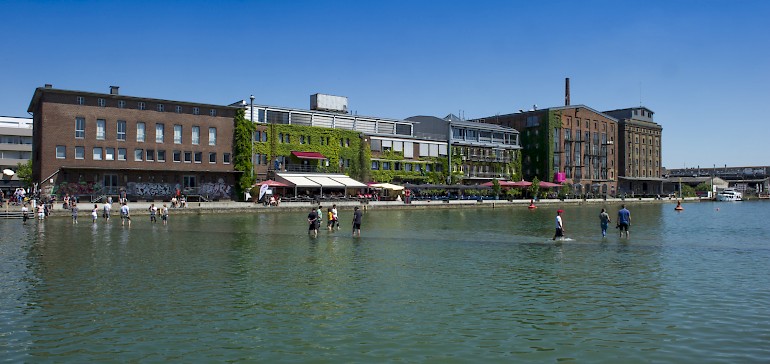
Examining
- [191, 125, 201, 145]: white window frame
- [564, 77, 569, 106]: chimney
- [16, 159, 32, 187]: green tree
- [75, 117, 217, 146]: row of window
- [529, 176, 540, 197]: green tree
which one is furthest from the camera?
[564, 77, 569, 106]: chimney

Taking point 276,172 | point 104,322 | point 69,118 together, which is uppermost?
point 69,118

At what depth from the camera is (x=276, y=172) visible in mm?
77250

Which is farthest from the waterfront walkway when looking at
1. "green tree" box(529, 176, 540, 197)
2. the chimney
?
the chimney

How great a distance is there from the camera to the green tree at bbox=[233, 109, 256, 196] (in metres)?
73.7

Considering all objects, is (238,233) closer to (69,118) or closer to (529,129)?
(69,118)

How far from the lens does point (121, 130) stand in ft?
219

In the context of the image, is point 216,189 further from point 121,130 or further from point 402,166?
point 402,166

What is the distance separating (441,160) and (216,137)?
39.4 metres

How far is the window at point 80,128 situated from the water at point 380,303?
131 ft

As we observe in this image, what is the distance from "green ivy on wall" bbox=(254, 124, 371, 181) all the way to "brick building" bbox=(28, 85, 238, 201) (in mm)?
6926

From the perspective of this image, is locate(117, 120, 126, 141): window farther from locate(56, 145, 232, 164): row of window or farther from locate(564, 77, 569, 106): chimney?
locate(564, 77, 569, 106): chimney

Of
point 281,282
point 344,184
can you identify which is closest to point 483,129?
point 344,184

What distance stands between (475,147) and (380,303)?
91306 millimetres

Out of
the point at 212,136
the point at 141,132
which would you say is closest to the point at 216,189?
the point at 212,136
